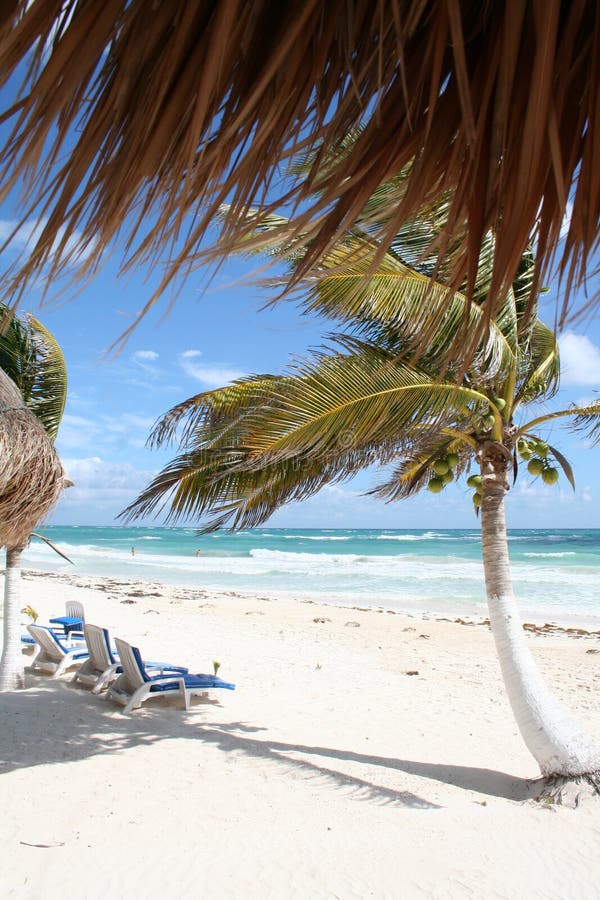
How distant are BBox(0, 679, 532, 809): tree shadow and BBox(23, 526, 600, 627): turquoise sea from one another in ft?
17.5

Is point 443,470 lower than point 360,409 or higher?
lower

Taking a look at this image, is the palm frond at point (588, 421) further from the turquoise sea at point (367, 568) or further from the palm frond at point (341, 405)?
the turquoise sea at point (367, 568)

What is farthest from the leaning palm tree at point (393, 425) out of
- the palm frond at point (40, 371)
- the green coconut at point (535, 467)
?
the palm frond at point (40, 371)

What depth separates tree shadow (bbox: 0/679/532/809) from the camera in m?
5.57

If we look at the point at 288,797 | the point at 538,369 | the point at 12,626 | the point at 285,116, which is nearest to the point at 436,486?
the point at 538,369

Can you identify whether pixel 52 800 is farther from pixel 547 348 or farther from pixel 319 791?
pixel 547 348

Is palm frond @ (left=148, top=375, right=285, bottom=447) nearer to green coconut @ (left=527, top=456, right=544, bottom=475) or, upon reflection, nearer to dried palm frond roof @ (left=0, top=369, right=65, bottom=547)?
dried palm frond roof @ (left=0, top=369, right=65, bottom=547)

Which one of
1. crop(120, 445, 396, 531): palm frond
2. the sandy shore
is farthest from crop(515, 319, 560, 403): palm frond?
the sandy shore

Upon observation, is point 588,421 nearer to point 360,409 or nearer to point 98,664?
point 360,409

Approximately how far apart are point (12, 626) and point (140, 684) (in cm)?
163

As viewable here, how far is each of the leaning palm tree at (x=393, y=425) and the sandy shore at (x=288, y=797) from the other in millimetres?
1075

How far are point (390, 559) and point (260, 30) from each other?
1656 inches

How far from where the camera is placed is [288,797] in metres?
5.10

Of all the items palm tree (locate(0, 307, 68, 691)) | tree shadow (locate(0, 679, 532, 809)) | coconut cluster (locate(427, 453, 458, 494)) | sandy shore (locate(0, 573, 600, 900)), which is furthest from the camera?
coconut cluster (locate(427, 453, 458, 494))
